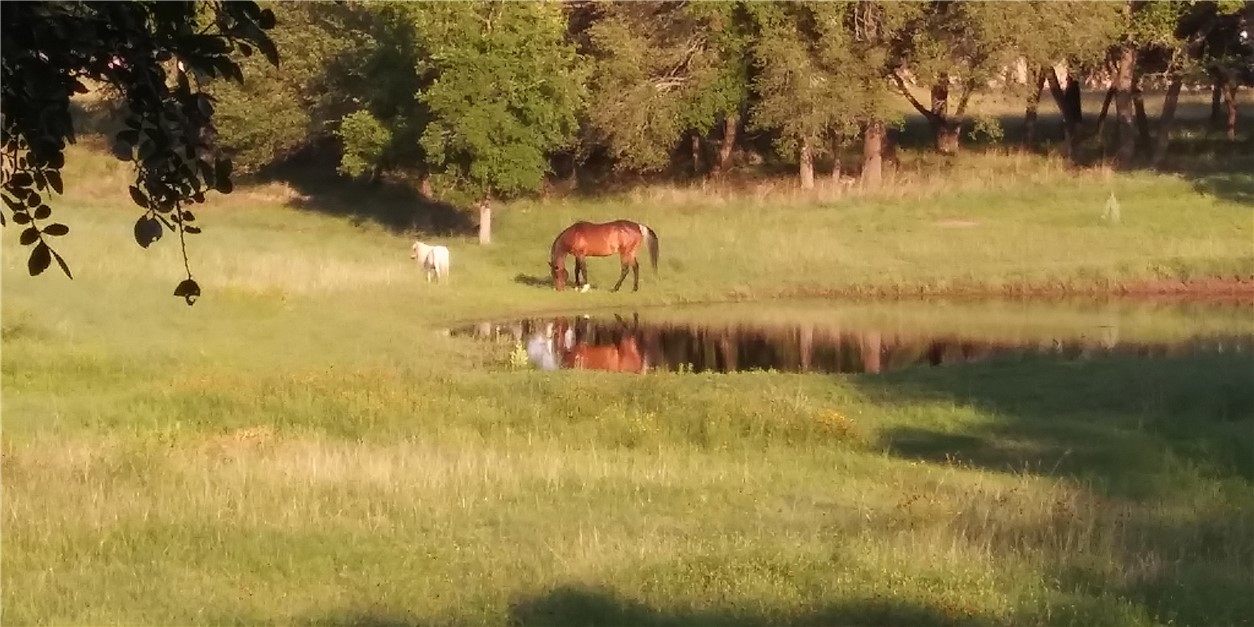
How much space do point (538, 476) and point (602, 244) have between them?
58.7 feet

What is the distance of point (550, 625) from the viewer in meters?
7.16

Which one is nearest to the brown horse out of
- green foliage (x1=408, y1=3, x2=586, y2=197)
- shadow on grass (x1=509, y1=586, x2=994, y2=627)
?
green foliage (x1=408, y1=3, x2=586, y2=197)

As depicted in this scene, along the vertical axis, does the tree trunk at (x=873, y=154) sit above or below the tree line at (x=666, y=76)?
below

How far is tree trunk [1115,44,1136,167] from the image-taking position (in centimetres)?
3994

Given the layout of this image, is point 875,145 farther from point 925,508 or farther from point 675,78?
point 925,508

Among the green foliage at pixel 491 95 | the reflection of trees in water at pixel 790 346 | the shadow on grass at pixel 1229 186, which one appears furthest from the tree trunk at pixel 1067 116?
the reflection of trees in water at pixel 790 346

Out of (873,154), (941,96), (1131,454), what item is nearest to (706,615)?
(1131,454)

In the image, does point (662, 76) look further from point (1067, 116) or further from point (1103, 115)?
point (1103, 115)

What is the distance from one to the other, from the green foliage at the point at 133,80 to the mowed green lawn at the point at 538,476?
152 inches

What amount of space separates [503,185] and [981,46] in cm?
1236

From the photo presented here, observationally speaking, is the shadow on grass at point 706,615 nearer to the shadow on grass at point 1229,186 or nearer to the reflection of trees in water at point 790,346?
the reflection of trees in water at point 790,346

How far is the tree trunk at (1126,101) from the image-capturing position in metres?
Result: 39.9

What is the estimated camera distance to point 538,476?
11.3m

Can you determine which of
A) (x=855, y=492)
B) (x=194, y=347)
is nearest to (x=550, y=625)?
(x=855, y=492)
